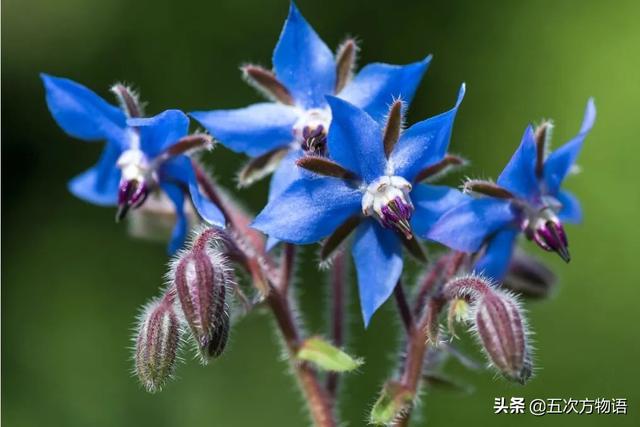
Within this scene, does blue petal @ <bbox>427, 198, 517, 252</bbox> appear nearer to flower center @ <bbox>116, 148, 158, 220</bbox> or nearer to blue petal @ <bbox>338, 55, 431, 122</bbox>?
blue petal @ <bbox>338, 55, 431, 122</bbox>

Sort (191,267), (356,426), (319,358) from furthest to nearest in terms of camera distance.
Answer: (356,426) < (319,358) < (191,267)

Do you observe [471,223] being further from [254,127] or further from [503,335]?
[254,127]

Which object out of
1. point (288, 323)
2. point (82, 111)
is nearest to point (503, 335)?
point (288, 323)

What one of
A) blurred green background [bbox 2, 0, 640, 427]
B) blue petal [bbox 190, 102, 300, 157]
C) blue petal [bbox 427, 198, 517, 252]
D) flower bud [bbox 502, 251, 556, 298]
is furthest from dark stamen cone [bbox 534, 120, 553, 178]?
blurred green background [bbox 2, 0, 640, 427]

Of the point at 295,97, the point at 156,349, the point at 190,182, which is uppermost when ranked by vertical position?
the point at 295,97

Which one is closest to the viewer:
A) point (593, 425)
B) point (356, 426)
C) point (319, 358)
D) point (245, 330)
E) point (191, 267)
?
point (191, 267)

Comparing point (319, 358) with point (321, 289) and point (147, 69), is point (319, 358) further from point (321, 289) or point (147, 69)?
point (147, 69)

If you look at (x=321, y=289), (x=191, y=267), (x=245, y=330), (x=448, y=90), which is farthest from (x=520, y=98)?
(x=191, y=267)
